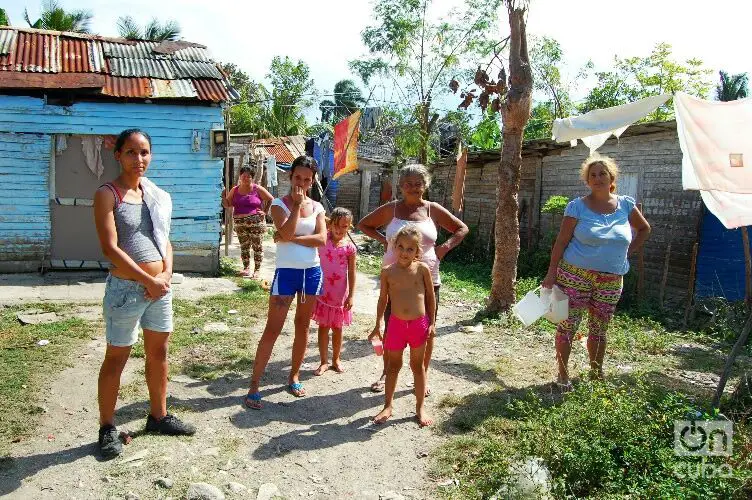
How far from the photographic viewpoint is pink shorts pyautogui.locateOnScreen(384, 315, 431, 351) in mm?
3889

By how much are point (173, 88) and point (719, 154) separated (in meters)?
7.40

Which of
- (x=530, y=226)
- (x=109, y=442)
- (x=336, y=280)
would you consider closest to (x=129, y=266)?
(x=109, y=442)

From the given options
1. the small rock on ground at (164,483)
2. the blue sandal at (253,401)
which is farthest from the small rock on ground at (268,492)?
the blue sandal at (253,401)

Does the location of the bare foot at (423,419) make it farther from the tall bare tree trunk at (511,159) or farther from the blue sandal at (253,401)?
the tall bare tree trunk at (511,159)

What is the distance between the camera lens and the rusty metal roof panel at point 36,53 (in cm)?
838

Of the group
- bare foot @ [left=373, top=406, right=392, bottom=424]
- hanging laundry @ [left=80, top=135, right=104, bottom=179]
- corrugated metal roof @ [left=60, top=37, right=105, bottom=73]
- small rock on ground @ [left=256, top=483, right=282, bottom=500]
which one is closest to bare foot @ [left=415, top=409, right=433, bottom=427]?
bare foot @ [left=373, top=406, right=392, bottom=424]

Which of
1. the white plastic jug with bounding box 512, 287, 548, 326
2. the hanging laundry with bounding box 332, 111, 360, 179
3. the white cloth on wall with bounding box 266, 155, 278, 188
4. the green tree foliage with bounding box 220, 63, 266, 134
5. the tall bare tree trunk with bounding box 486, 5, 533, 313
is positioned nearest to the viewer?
the white plastic jug with bounding box 512, 287, 548, 326

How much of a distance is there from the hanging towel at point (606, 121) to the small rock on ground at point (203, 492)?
192 inches

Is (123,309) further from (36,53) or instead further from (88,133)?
(36,53)

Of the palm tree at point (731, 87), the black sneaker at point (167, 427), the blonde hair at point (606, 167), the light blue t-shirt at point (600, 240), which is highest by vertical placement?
→ the palm tree at point (731, 87)

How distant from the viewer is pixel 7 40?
8.73m

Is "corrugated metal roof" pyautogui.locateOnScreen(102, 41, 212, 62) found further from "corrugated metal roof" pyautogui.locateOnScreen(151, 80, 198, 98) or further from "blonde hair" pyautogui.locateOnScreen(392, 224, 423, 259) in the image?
"blonde hair" pyautogui.locateOnScreen(392, 224, 423, 259)

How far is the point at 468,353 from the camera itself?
230 inches

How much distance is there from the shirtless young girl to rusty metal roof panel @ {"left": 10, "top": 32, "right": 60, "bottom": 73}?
7.02 m
